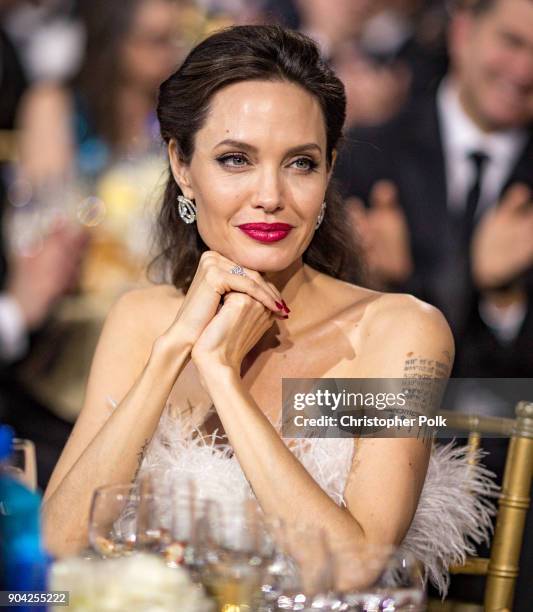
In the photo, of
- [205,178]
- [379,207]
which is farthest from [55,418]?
[205,178]

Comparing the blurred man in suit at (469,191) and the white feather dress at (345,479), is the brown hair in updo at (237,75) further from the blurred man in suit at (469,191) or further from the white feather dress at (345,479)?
the blurred man in suit at (469,191)

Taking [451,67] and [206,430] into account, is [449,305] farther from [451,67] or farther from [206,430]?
[206,430]

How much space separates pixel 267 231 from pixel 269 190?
0.10 meters

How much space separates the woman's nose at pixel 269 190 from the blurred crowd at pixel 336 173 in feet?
7.00

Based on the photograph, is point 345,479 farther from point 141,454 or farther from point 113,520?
point 113,520

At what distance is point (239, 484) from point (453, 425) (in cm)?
56

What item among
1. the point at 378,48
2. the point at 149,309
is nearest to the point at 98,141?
the point at 378,48

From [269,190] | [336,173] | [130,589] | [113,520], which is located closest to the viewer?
[130,589]

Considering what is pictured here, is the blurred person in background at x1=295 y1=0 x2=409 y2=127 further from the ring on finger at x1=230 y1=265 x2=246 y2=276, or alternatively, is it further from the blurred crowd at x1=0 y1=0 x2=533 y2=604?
the ring on finger at x1=230 y1=265 x2=246 y2=276

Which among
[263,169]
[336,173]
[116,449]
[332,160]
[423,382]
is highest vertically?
[336,173]

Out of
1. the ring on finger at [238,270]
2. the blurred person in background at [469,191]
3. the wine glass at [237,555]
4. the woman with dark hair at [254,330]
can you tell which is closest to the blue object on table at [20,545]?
the wine glass at [237,555]

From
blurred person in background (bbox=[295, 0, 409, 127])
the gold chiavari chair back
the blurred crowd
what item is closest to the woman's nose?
the gold chiavari chair back

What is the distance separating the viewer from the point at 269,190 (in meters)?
2.26

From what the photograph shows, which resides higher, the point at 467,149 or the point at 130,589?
the point at 467,149
